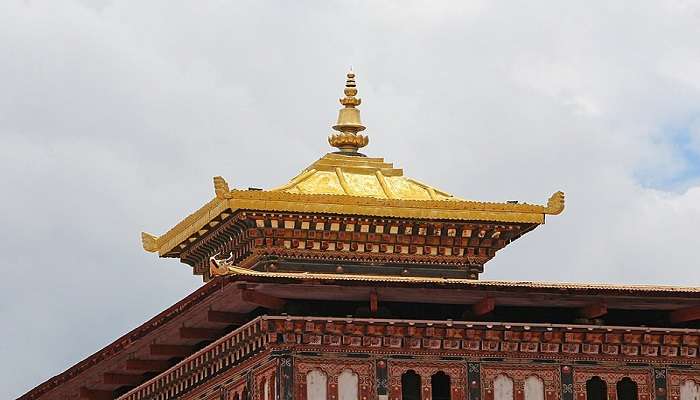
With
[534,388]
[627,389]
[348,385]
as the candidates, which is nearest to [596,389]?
[627,389]

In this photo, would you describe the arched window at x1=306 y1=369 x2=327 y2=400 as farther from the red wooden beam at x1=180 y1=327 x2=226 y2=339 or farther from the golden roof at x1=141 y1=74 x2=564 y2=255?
the golden roof at x1=141 y1=74 x2=564 y2=255

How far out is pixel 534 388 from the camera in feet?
141

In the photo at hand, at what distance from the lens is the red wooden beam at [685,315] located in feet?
142

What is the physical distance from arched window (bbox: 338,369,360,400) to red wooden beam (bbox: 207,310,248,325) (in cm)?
227

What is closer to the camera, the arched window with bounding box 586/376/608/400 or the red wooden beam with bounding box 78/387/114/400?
the arched window with bounding box 586/376/608/400

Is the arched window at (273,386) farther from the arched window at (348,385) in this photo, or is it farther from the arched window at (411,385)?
the arched window at (411,385)

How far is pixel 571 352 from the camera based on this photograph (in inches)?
1697

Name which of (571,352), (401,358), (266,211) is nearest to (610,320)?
(571,352)

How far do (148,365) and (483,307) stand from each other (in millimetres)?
8081

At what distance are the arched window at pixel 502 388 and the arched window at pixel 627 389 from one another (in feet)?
6.35

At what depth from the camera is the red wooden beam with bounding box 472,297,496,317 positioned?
42094 millimetres

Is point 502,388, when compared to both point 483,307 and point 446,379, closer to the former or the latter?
point 446,379

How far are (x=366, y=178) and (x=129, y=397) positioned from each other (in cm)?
646

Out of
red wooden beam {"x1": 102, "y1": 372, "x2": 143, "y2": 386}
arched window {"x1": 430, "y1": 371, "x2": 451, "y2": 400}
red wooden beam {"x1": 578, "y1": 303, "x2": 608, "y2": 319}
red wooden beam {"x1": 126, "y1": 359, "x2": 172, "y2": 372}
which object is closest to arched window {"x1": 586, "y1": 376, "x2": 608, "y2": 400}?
red wooden beam {"x1": 578, "y1": 303, "x2": 608, "y2": 319}
